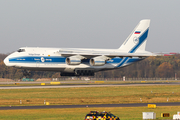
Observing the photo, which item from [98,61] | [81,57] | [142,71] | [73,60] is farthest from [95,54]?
[142,71]

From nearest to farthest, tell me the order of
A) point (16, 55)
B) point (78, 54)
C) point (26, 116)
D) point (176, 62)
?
point (26, 116) < point (16, 55) < point (78, 54) < point (176, 62)

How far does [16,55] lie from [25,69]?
3.85 metres

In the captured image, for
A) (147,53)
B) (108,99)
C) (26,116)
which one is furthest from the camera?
(147,53)

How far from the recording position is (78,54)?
211 feet

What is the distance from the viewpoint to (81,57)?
64688mm

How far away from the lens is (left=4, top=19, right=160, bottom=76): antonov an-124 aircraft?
197 feet

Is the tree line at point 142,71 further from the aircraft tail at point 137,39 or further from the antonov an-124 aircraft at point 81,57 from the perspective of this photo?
the antonov an-124 aircraft at point 81,57

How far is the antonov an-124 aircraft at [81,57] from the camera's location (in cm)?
6005

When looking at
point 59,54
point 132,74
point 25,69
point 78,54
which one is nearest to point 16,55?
point 25,69

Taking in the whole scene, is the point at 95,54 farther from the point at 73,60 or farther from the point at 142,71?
the point at 142,71

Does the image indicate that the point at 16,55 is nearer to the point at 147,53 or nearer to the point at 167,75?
the point at 147,53

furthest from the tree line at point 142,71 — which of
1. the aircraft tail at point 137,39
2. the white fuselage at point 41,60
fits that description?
the white fuselage at point 41,60

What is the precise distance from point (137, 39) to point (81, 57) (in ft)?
54.2

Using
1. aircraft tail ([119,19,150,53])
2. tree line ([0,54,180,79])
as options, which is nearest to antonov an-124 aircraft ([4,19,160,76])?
aircraft tail ([119,19,150,53])
